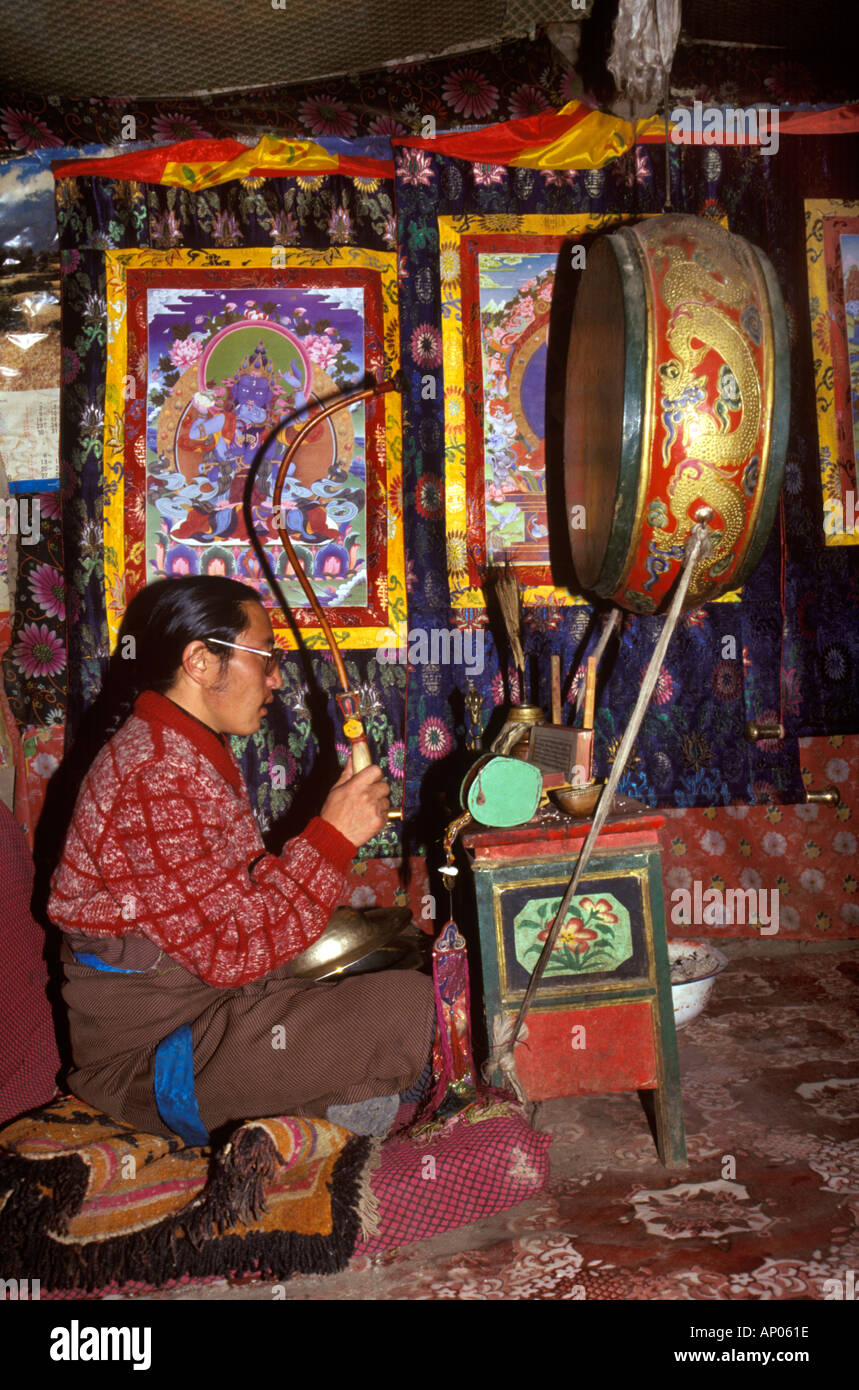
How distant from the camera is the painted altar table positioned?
2105 millimetres

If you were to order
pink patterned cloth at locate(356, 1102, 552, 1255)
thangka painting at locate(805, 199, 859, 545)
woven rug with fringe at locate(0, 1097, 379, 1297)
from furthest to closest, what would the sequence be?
thangka painting at locate(805, 199, 859, 545) < pink patterned cloth at locate(356, 1102, 552, 1255) < woven rug with fringe at locate(0, 1097, 379, 1297)

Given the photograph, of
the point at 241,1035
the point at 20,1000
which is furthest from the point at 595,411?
the point at 20,1000

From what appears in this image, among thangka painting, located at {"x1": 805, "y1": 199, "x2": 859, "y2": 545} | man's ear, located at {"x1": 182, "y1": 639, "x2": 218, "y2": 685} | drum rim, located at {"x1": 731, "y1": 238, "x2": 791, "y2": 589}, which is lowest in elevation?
A: man's ear, located at {"x1": 182, "y1": 639, "x2": 218, "y2": 685}

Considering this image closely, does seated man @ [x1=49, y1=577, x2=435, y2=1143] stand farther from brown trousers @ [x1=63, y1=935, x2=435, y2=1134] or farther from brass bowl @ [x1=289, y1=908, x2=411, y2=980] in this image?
brass bowl @ [x1=289, y1=908, x2=411, y2=980]

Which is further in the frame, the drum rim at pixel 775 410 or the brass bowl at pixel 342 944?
the brass bowl at pixel 342 944

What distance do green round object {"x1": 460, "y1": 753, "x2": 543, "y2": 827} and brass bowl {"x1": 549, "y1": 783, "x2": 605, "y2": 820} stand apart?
0.06m

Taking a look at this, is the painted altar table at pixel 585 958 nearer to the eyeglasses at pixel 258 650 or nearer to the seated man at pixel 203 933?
the seated man at pixel 203 933

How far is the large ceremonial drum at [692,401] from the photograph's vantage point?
215 centimetres

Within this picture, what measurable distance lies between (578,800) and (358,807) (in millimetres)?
516

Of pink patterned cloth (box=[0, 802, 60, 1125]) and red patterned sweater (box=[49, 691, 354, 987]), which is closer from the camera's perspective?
red patterned sweater (box=[49, 691, 354, 987])

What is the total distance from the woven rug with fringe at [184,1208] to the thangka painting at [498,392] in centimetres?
207

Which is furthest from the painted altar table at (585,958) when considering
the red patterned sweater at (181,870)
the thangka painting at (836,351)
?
the thangka painting at (836,351)

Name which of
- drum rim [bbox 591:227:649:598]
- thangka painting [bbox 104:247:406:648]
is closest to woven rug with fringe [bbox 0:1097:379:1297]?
drum rim [bbox 591:227:649:598]

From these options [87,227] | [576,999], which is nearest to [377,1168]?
[576,999]
